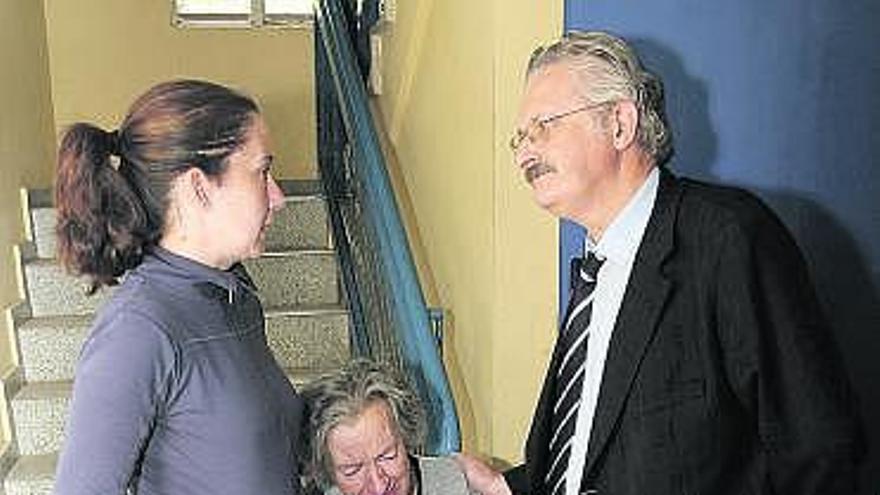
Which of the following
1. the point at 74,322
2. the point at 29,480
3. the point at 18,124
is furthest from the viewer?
the point at 18,124

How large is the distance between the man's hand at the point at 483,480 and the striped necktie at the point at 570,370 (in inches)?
3.4

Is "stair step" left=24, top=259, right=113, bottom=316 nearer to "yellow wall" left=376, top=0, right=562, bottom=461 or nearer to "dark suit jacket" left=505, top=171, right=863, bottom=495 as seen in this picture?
"yellow wall" left=376, top=0, right=562, bottom=461

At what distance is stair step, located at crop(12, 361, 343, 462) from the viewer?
11.0 feet

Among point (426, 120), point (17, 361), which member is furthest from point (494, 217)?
point (17, 361)

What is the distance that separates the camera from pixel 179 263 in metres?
1.25

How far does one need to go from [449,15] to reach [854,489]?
5.02 feet

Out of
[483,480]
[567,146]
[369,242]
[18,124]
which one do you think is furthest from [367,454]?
[18,124]

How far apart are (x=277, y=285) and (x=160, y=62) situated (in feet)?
5.78

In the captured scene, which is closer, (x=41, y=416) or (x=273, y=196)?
(x=273, y=196)

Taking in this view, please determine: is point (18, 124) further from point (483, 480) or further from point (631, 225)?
point (631, 225)

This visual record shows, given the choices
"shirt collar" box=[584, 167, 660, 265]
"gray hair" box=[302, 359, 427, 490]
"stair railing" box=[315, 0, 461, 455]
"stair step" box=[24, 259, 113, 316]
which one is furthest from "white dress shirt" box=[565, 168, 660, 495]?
"stair step" box=[24, 259, 113, 316]

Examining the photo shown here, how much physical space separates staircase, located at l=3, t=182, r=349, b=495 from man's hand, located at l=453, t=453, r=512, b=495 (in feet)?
5.36

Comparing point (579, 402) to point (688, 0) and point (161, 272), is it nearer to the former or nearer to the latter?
point (161, 272)

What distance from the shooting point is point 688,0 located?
1973 millimetres
